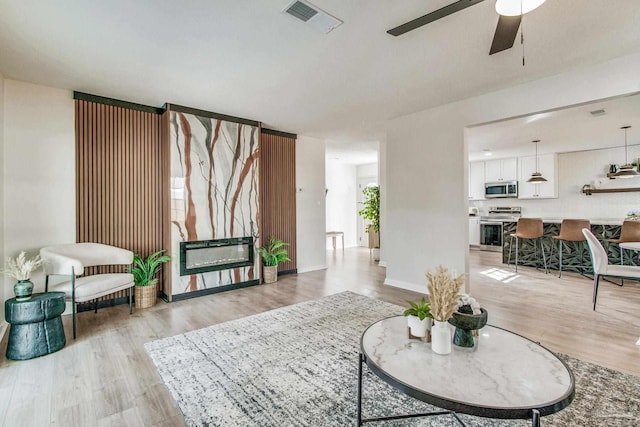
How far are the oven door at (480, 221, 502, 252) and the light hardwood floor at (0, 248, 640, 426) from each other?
2794 millimetres

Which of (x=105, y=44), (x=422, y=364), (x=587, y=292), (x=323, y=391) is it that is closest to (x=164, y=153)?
(x=105, y=44)

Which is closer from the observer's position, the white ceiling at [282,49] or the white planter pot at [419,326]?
the white planter pot at [419,326]

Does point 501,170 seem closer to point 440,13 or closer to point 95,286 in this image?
point 440,13

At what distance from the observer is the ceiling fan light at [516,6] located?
167 centimetres

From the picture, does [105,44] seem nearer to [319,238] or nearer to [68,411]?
[68,411]

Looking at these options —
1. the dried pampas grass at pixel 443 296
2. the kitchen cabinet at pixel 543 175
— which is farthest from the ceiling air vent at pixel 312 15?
the kitchen cabinet at pixel 543 175

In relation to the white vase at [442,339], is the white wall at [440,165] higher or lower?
higher

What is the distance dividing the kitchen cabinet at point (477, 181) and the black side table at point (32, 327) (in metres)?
9.85

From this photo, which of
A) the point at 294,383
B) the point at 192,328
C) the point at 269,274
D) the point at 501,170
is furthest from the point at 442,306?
the point at 501,170

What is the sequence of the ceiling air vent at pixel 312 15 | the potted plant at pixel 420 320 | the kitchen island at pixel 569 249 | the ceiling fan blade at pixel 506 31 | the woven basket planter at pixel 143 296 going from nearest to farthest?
the potted plant at pixel 420 320 < the ceiling fan blade at pixel 506 31 < the ceiling air vent at pixel 312 15 < the woven basket planter at pixel 143 296 < the kitchen island at pixel 569 249

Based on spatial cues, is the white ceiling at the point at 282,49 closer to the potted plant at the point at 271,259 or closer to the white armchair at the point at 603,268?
the white armchair at the point at 603,268

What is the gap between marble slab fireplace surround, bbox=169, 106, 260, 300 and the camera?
4.28 metres

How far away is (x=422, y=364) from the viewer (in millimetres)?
1542

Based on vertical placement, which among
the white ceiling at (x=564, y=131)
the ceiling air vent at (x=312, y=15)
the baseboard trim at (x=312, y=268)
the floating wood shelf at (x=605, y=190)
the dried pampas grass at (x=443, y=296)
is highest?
the ceiling air vent at (x=312, y=15)
